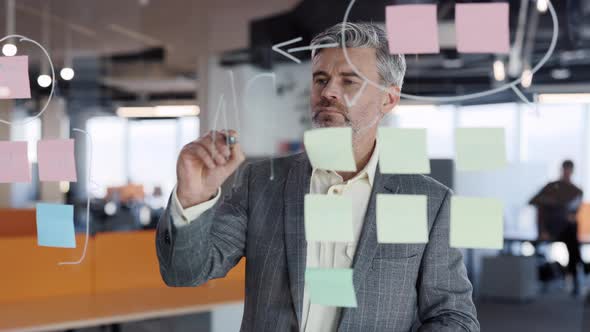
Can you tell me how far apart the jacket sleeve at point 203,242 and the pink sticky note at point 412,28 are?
559 millimetres

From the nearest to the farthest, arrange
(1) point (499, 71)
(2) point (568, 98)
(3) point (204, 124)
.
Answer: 1. (1) point (499, 71)
2. (2) point (568, 98)
3. (3) point (204, 124)

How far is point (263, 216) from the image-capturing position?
162cm

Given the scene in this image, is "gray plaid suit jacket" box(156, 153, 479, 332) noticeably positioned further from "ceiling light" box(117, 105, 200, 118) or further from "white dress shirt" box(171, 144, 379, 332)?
"ceiling light" box(117, 105, 200, 118)

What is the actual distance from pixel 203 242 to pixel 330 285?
0.32m

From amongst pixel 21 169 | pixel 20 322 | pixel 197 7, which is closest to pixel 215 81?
pixel 197 7

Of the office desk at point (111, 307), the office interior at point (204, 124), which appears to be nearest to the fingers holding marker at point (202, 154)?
the office interior at point (204, 124)

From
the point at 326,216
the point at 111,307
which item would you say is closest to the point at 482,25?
the point at 326,216

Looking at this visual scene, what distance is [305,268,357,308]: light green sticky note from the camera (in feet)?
4.46

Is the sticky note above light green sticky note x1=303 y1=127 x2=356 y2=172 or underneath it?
underneath

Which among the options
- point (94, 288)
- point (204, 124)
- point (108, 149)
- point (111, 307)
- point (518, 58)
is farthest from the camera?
point (108, 149)

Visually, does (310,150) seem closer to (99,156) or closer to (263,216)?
(263,216)

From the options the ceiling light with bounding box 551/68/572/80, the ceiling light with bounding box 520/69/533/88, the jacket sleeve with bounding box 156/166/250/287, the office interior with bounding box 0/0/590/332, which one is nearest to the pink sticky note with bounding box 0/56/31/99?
the office interior with bounding box 0/0/590/332

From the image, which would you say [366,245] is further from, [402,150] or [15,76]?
[15,76]

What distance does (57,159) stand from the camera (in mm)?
1582
